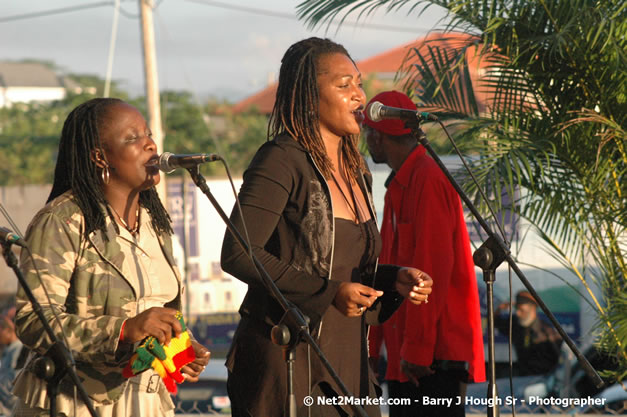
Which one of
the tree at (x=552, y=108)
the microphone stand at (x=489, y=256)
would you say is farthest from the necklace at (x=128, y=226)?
the tree at (x=552, y=108)

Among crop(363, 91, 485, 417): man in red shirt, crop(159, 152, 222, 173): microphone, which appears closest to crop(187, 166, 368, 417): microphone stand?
crop(159, 152, 222, 173): microphone

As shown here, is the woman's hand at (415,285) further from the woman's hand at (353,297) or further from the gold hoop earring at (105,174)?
the gold hoop earring at (105,174)

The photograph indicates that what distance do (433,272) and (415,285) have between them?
918 millimetres

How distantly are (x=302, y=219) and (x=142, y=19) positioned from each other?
12.3 metres

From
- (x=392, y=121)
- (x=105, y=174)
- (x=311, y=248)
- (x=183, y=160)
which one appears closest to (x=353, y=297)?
(x=311, y=248)

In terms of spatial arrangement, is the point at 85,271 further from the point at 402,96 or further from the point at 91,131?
the point at 402,96

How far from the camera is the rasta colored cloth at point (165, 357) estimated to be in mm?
2568

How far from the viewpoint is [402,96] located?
4.26 m

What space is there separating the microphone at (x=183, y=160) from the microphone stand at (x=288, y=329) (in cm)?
2

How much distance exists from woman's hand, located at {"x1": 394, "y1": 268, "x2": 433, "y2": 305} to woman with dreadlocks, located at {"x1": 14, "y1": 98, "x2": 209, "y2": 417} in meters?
0.74

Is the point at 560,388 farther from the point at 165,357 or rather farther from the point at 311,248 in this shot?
the point at 165,357

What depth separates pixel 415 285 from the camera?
9.90 ft

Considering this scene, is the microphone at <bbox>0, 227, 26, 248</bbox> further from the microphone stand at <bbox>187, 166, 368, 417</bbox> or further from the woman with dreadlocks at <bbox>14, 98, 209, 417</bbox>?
the microphone stand at <bbox>187, 166, 368, 417</bbox>

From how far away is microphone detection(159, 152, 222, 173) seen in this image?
266cm
